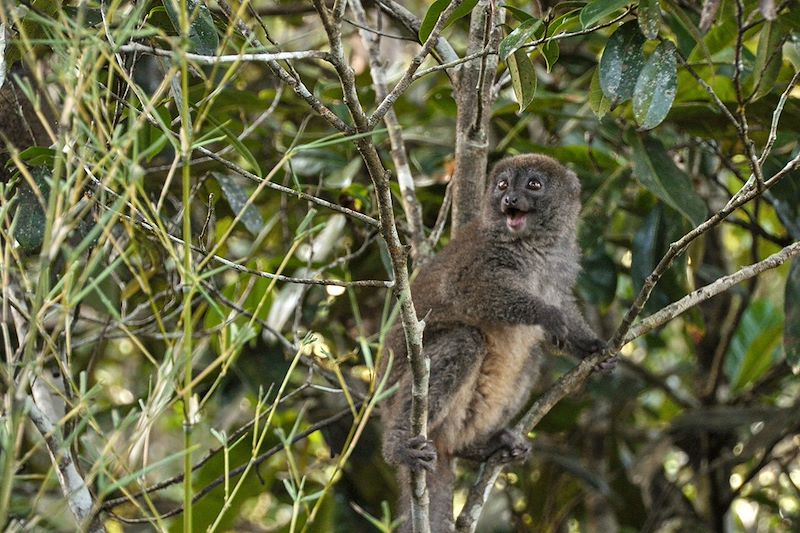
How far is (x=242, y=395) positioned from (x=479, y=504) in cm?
214

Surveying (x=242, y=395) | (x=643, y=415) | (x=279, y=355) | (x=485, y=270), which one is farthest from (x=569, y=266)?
(x=643, y=415)

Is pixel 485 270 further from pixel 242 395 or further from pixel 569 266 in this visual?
pixel 242 395

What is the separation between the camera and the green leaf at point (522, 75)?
3.95 meters

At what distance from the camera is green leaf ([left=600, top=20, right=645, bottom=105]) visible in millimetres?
4043

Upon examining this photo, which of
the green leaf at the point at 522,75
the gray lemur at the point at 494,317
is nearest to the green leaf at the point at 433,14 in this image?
the green leaf at the point at 522,75

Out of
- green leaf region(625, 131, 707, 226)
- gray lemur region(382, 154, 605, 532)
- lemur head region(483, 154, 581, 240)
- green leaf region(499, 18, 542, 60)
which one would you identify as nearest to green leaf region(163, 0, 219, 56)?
green leaf region(499, 18, 542, 60)

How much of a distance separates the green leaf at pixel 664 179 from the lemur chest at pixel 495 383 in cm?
90

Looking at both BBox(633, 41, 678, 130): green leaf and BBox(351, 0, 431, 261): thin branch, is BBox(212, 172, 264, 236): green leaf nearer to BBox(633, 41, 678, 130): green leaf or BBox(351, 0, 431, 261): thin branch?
BBox(351, 0, 431, 261): thin branch

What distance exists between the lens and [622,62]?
406 cm

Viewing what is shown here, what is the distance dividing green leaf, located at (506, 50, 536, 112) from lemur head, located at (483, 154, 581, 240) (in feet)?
3.70

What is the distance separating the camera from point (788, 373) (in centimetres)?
611

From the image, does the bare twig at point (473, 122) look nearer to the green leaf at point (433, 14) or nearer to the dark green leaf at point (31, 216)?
the green leaf at point (433, 14)

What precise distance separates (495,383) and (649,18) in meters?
1.96

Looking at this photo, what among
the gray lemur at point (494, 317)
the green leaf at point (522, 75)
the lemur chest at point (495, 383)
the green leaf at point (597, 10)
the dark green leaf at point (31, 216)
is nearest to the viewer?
the green leaf at point (597, 10)
